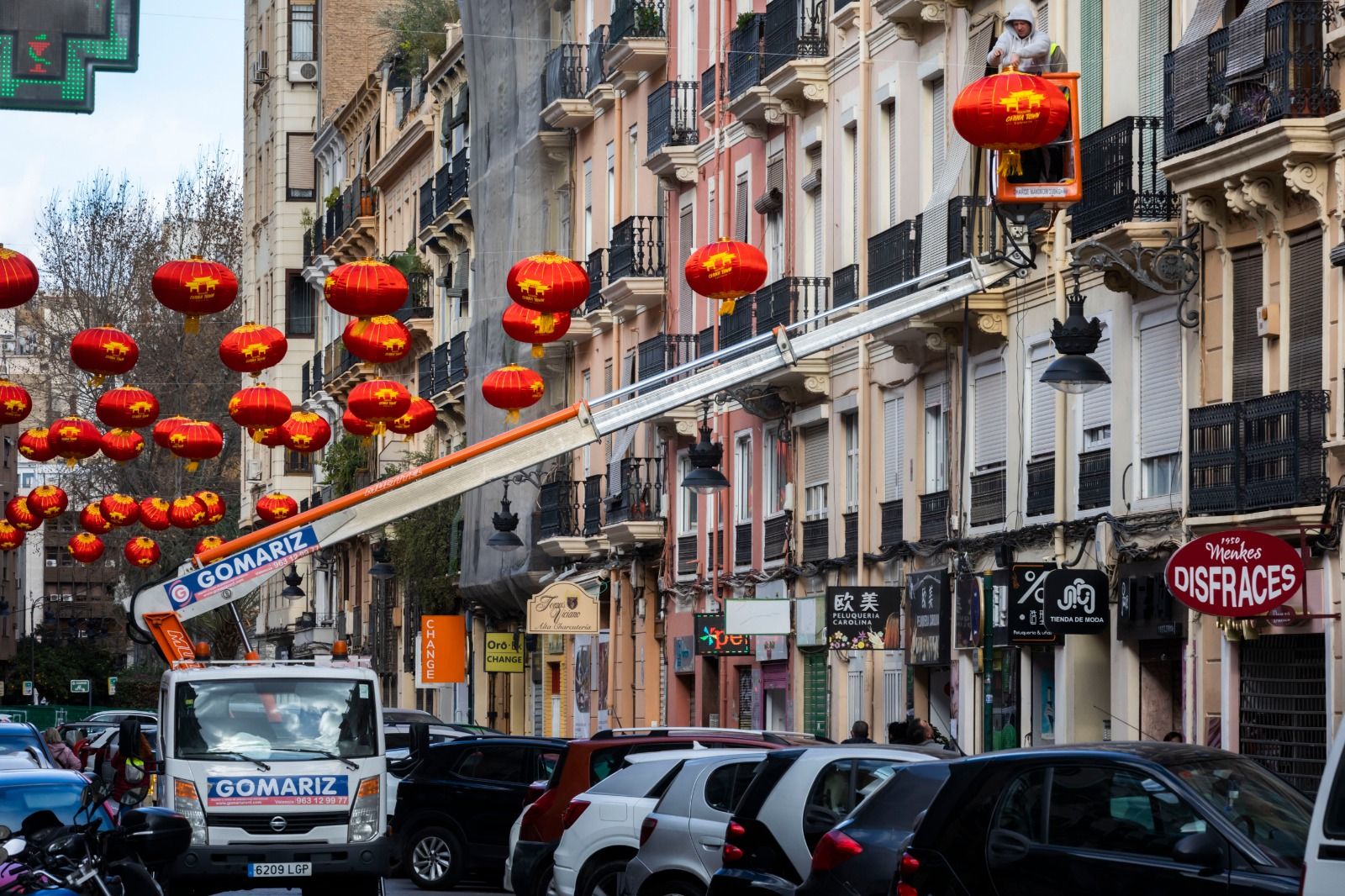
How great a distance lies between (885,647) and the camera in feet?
102

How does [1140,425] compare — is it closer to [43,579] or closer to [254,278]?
[254,278]

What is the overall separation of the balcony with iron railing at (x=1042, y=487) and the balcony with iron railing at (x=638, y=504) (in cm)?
1536

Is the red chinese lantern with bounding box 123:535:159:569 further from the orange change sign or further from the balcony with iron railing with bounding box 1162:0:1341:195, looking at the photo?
the balcony with iron railing with bounding box 1162:0:1341:195

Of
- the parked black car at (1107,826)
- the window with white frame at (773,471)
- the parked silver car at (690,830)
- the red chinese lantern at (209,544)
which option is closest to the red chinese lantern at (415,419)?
the red chinese lantern at (209,544)

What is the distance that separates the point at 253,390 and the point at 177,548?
51119 mm

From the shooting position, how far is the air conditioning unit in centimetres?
8256

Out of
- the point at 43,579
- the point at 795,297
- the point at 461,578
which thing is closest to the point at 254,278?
the point at 461,578

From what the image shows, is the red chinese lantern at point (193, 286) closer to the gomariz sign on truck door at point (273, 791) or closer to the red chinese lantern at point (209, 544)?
the red chinese lantern at point (209, 544)

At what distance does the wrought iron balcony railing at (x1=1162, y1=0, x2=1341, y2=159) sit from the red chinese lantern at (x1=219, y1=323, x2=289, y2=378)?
32.8 ft

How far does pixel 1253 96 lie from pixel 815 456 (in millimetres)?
13765

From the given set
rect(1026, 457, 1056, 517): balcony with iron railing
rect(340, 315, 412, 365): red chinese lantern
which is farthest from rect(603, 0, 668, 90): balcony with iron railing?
rect(1026, 457, 1056, 517): balcony with iron railing

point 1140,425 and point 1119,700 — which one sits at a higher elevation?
point 1140,425

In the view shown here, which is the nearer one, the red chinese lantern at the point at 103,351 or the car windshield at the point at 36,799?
the car windshield at the point at 36,799

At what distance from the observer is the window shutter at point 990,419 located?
28766mm
